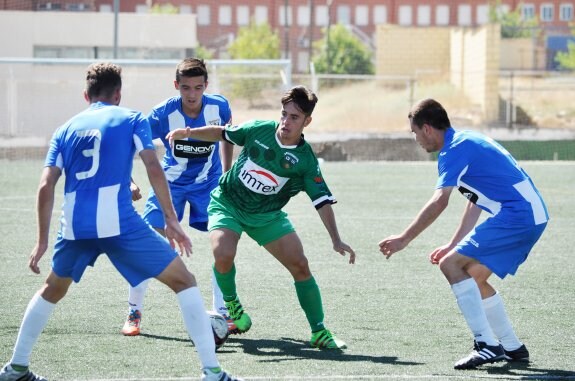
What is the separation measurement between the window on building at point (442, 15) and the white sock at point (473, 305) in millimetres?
84718

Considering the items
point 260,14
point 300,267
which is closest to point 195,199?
point 300,267

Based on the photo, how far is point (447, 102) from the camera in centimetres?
4359

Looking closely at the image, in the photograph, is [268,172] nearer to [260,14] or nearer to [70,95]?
[70,95]

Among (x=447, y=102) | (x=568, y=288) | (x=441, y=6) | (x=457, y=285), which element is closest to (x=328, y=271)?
(x=568, y=288)

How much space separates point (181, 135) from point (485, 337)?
2330 mm

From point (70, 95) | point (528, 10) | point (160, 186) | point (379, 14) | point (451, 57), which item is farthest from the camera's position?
point (528, 10)

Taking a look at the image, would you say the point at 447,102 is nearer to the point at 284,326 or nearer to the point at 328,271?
the point at 328,271

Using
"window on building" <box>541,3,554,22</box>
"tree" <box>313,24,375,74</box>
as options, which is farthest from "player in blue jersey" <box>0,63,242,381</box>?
"window on building" <box>541,3,554,22</box>

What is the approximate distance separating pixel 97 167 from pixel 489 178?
7.81ft

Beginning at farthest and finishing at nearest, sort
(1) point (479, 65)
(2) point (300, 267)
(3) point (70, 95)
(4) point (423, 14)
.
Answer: (4) point (423, 14), (1) point (479, 65), (3) point (70, 95), (2) point (300, 267)

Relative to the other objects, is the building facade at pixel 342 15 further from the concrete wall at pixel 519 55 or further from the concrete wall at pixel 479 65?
the concrete wall at pixel 479 65

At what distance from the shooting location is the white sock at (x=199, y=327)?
5.48 m

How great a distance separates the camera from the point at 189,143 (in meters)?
8.11

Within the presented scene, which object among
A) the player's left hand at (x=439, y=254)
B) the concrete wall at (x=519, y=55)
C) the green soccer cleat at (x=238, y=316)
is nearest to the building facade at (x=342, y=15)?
the concrete wall at (x=519, y=55)
